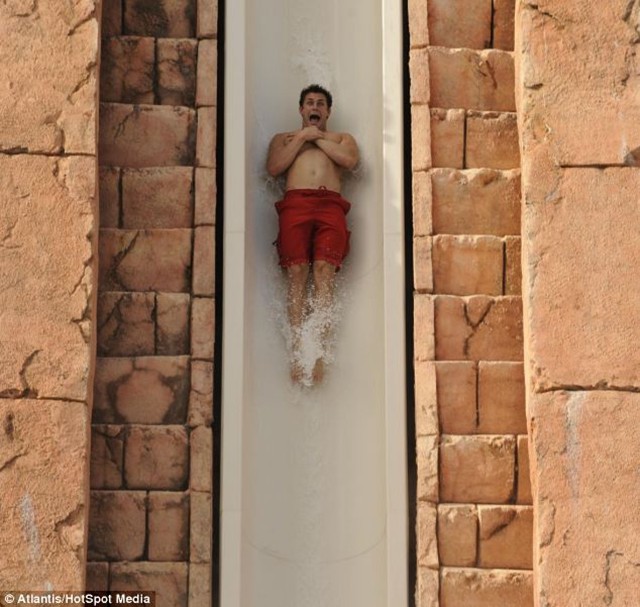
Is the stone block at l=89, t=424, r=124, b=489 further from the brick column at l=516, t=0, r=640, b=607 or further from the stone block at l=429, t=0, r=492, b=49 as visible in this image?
the stone block at l=429, t=0, r=492, b=49

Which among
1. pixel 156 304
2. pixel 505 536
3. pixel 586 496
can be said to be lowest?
pixel 505 536

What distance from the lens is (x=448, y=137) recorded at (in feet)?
31.7

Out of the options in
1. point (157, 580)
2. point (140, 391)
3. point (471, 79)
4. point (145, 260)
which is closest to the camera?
point (157, 580)

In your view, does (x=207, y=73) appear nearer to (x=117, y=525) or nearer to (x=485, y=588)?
(x=117, y=525)

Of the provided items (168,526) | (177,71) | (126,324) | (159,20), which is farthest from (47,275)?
(159,20)

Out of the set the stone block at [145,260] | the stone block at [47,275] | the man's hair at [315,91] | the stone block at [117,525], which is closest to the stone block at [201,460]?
the stone block at [117,525]

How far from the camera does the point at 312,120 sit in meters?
10.1

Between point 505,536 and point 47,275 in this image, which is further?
point 505,536

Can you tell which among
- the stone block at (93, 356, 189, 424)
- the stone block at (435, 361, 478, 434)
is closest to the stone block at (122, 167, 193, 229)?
the stone block at (93, 356, 189, 424)

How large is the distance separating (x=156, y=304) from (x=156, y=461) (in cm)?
80

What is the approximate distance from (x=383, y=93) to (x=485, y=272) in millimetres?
1308

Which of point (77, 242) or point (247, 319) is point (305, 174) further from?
point (77, 242)

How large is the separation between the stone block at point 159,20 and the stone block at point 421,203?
4.80ft

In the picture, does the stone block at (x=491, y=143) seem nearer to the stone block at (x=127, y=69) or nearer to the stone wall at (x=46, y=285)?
the stone block at (x=127, y=69)
